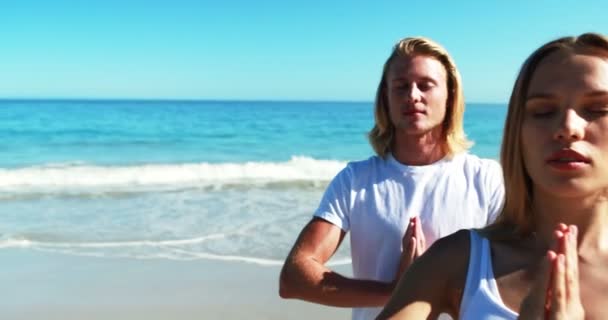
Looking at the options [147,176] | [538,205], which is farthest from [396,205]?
[147,176]

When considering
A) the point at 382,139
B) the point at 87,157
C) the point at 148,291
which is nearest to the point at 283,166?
the point at 87,157

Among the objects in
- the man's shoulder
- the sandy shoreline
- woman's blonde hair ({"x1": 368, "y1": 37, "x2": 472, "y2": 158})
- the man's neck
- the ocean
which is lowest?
the sandy shoreline

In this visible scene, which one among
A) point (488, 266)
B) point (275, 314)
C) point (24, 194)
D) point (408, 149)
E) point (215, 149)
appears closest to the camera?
point (488, 266)

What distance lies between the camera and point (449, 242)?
1.65 metres

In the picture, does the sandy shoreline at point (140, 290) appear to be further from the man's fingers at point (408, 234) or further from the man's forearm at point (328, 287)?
the man's fingers at point (408, 234)

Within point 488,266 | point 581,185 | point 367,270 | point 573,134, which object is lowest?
point 367,270

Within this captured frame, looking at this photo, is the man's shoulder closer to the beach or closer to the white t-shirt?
the white t-shirt

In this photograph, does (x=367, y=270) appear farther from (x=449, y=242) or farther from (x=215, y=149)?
(x=215, y=149)

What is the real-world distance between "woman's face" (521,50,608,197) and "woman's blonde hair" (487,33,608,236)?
28 millimetres

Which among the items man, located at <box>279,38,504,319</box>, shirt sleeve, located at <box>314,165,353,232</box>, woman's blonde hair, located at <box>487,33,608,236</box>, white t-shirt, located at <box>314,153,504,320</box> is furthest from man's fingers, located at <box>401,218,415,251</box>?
woman's blonde hair, located at <box>487,33,608,236</box>

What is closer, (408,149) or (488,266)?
(488,266)

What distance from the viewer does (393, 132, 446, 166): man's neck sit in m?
2.61

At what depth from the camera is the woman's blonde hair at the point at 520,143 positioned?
5.12 ft

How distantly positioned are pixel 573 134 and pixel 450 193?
1017 mm
